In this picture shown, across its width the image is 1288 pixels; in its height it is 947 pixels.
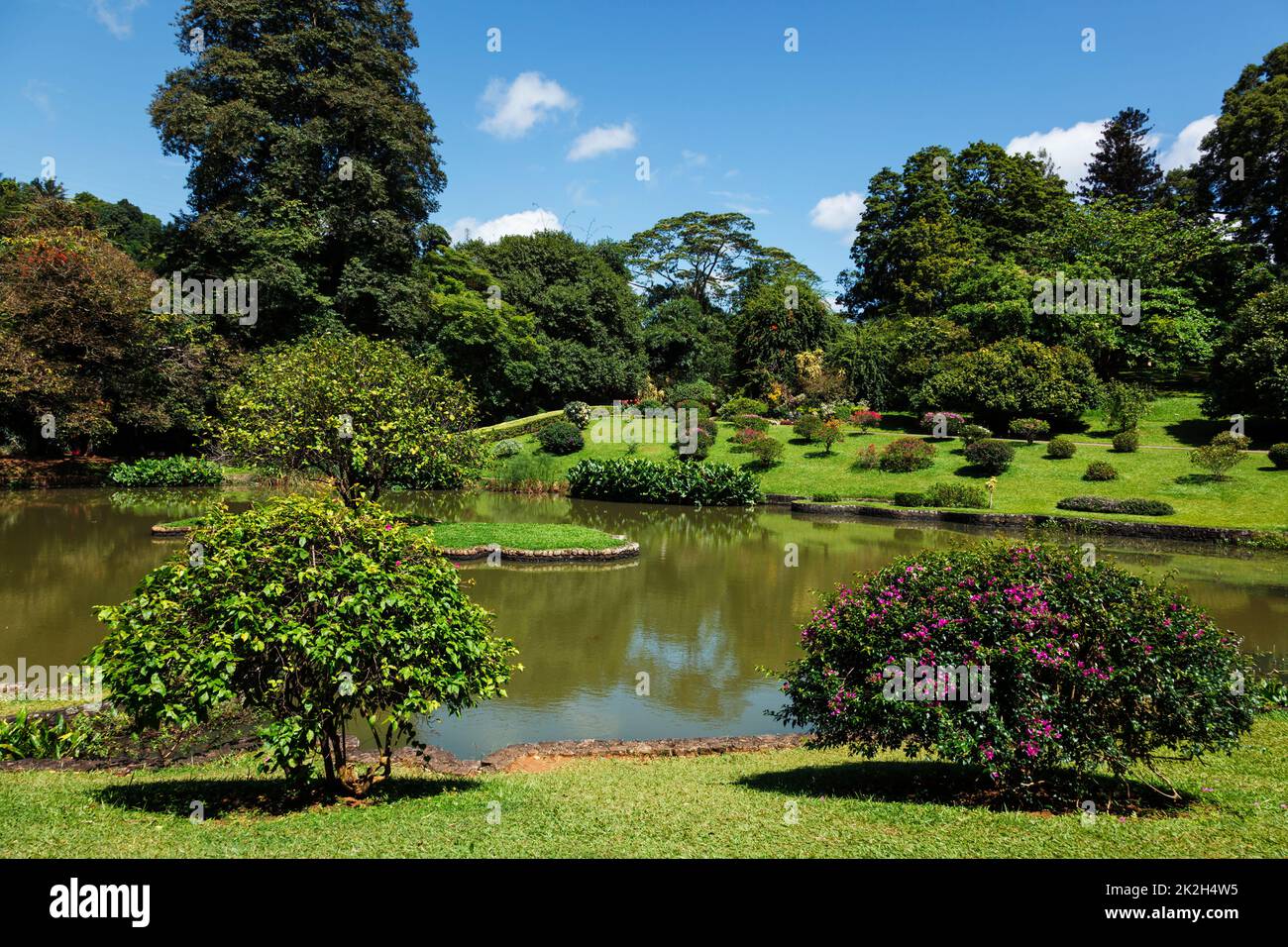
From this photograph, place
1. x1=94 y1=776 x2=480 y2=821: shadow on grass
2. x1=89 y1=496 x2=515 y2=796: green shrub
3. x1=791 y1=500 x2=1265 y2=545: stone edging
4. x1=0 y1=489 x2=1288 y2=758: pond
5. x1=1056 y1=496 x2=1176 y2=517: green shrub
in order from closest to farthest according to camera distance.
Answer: x1=89 y1=496 x2=515 y2=796: green shrub → x1=94 y1=776 x2=480 y2=821: shadow on grass → x1=0 y1=489 x2=1288 y2=758: pond → x1=791 y1=500 x2=1265 y2=545: stone edging → x1=1056 y1=496 x2=1176 y2=517: green shrub

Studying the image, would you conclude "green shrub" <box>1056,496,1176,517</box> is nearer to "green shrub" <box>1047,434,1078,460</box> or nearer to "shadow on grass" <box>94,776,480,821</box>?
"green shrub" <box>1047,434,1078,460</box>

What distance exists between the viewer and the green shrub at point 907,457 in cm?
2944

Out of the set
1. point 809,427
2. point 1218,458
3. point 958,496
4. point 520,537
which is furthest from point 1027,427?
point 520,537

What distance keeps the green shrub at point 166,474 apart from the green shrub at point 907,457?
86.0ft

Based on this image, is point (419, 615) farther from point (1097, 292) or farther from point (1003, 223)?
point (1003, 223)

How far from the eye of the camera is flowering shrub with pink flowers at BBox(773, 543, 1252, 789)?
518 cm

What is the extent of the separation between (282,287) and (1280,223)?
159 feet

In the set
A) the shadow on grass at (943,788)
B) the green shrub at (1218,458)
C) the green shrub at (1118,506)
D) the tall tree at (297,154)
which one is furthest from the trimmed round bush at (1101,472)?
the tall tree at (297,154)

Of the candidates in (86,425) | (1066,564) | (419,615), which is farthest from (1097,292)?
(86,425)

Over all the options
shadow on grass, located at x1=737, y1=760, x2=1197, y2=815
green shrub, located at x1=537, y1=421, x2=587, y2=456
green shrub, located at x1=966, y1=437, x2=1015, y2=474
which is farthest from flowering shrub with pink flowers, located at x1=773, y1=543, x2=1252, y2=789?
green shrub, located at x1=537, y1=421, x2=587, y2=456

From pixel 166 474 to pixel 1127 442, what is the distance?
35.4 meters

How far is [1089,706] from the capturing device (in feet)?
17.3

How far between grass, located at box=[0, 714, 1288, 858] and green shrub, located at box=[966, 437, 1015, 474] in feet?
72.3
